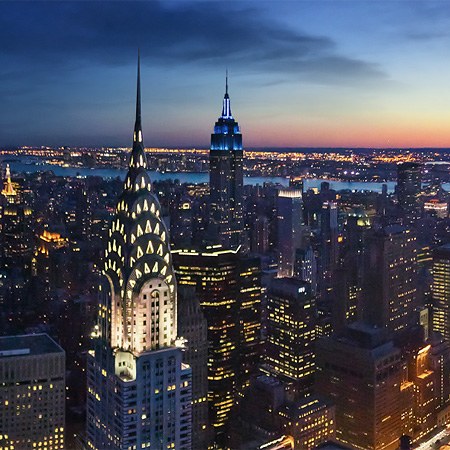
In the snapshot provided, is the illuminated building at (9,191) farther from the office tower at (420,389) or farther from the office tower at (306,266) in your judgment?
the office tower at (420,389)

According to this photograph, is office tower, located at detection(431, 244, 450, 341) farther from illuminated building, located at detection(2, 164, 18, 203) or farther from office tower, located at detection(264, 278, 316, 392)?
illuminated building, located at detection(2, 164, 18, 203)

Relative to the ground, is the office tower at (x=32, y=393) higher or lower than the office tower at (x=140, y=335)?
lower

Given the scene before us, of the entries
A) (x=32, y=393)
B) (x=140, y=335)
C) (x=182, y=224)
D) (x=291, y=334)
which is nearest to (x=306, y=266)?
(x=182, y=224)

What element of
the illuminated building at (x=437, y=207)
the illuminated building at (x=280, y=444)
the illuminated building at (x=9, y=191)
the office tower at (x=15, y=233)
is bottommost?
the illuminated building at (x=280, y=444)

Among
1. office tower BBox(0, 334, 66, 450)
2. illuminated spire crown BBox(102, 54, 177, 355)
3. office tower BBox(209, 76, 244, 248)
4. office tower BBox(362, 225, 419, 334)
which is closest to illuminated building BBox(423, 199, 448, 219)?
office tower BBox(362, 225, 419, 334)

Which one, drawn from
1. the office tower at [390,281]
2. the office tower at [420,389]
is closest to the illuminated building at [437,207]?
the office tower at [390,281]

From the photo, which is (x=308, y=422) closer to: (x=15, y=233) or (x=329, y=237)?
(x=329, y=237)

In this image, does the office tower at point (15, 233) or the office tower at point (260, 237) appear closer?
the office tower at point (15, 233)
